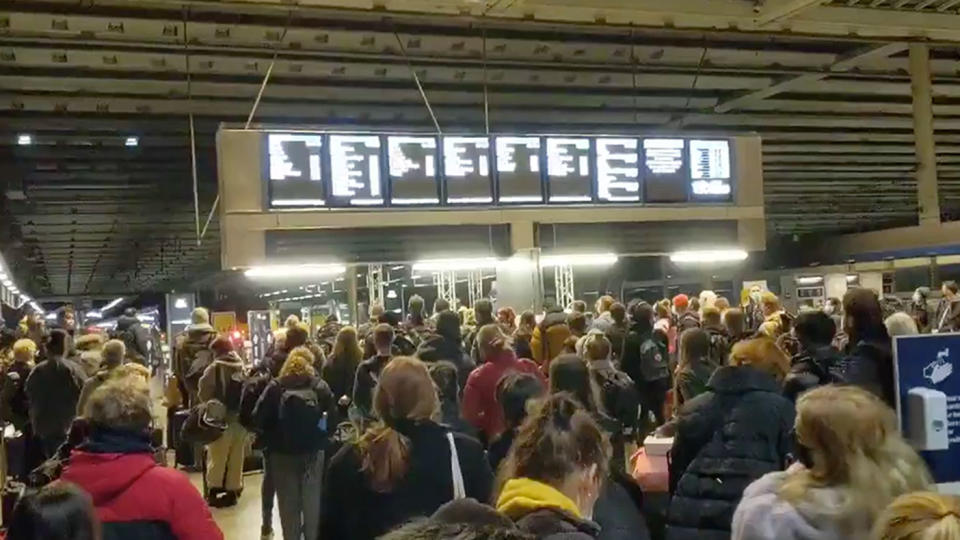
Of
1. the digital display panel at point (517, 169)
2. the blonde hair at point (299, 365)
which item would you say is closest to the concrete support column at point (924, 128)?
the digital display panel at point (517, 169)

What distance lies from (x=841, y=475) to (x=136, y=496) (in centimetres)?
213

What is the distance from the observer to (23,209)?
15.9 m

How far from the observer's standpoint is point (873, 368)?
4820 mm

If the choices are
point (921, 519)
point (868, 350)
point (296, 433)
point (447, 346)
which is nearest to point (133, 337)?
point (447, 346)

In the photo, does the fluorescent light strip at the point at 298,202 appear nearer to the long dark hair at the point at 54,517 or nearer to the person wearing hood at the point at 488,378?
the person wearing hood at the point at 488,378

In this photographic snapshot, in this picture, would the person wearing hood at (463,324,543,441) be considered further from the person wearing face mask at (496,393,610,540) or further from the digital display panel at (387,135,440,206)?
the person wearing face mask at (496,393,610,540)

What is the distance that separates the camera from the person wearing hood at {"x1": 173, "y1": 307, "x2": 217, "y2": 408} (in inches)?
382

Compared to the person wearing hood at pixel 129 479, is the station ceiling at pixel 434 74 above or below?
above

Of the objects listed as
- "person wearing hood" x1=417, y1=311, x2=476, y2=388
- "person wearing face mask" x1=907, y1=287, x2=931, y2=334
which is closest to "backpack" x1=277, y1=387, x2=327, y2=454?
"person wearing hood" x1=417, y1=311, x2=476, y2=388

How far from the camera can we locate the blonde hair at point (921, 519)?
180 cm

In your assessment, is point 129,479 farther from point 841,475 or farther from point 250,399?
point 250,399

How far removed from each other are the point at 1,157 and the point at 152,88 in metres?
3.45

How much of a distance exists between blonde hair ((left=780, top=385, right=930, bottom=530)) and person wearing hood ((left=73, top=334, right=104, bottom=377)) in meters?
6.88

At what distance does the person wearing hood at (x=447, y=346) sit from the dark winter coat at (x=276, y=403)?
0.98m
